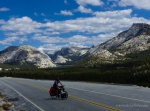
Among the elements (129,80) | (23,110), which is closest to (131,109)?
(23,110)

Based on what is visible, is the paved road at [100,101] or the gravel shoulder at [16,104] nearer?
the paved road at [100,101]

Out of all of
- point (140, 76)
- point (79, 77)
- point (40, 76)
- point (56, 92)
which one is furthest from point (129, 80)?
point (40, 76)

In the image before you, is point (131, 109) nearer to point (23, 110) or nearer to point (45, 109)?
point (45, 109)

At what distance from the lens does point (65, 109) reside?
765 inches

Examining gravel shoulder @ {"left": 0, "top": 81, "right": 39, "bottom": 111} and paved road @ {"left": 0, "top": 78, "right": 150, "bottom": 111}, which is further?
gravel shoulder @ {"left": 0, "top": 81, "right": 39, "bottom": 111}

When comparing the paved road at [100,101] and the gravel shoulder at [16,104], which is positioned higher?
the paved road at [100,101]

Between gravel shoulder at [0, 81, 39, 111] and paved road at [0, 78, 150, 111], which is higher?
paved road at [0, 78, 150, 111]

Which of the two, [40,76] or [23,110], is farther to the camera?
[40,76]

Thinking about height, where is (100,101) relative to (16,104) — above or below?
above

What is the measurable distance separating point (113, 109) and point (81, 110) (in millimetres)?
2101

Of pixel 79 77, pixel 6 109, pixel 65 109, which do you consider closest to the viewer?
pixel 65 109

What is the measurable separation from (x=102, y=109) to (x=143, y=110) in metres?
2.68

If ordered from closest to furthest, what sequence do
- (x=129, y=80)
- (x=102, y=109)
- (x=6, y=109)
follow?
(x=102, y=109), (x=6, y=109), (x=129, y=80)

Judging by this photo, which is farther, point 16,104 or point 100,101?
point 16,104
